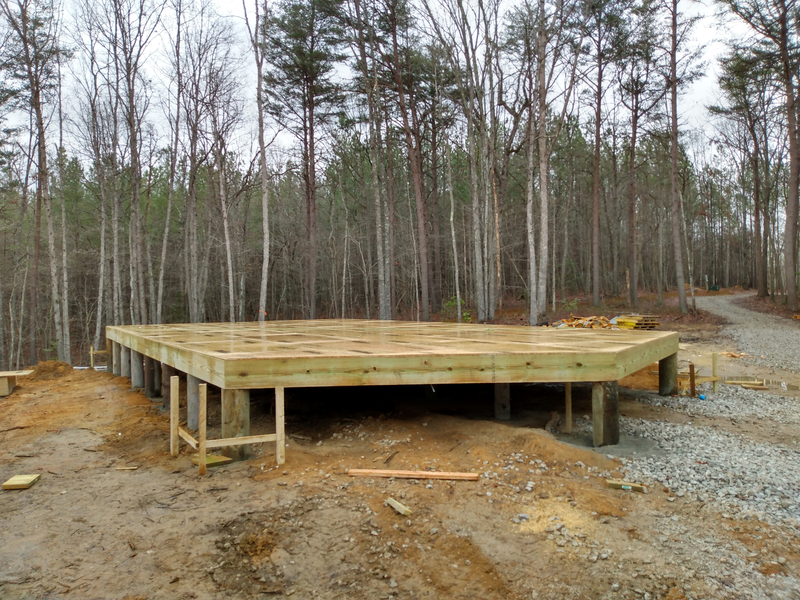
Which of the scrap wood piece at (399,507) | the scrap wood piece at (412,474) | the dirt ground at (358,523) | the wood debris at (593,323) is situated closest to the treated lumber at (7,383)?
the dirt ground at (358,523)

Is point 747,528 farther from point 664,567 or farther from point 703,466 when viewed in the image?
point 703,466

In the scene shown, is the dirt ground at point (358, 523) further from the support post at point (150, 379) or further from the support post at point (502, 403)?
the support post at point (150, 379)

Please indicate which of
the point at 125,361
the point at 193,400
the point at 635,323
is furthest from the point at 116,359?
the point at 635,323

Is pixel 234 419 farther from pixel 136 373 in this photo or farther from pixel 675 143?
pixel 675 143

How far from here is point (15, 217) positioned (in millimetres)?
19047

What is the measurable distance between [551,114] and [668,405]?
16.1m

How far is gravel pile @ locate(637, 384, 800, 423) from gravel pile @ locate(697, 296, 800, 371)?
2779mm

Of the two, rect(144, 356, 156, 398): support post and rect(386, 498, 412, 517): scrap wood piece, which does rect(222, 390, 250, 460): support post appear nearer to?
rect(386, 498, 412, 517): scrap wood piece

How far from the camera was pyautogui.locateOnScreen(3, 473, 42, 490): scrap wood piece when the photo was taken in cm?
344

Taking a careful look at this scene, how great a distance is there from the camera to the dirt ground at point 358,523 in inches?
87.1

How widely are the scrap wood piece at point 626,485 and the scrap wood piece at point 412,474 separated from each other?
91cm

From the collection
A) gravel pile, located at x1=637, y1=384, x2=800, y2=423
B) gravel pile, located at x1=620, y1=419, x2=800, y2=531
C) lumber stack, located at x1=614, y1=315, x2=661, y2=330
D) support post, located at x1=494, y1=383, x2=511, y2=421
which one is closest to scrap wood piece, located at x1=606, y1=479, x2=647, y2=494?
gravel pile, located at x1=620, y1=419, x2=800, y2=531

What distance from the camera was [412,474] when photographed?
3285 mm

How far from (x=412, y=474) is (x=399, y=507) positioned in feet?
1.57
